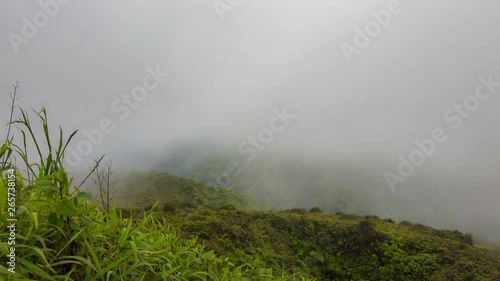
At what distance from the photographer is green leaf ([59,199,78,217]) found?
163 cm

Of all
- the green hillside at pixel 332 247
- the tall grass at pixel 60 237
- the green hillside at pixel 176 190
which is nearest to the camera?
the tall grass at pixel 60 237

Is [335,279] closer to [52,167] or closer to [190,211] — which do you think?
[190,211]

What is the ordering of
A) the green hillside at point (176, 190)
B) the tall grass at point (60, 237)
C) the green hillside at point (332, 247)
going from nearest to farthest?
the tall grass at point (60, 237)
the green hillside at point (332, 247)
the green hillside at point (176, 190)

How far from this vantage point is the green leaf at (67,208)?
163 centimetres

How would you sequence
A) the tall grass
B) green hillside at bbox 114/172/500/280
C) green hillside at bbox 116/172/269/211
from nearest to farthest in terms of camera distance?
the tall grass < green hillside at bbox 114/172/500/280 < green hillside at bbox 116/172/269/211

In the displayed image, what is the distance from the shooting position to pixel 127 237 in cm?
197

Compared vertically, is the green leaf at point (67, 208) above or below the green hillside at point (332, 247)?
above

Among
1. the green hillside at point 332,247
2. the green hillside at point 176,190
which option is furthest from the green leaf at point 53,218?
the green hillside at point 176,190

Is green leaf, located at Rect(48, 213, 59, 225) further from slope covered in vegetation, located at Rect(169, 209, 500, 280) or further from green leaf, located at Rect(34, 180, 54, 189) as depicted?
slope covered in vegetation, located at Rect(169, 209, 500, 280)

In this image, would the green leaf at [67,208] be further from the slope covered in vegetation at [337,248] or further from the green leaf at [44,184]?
the slope covered in vegetation at [337,248]

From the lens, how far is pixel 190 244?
2916mm

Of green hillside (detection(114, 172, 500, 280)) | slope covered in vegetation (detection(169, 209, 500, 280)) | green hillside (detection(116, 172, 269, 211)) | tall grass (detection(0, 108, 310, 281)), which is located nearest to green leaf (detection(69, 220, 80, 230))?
tall grass (detection(0, 108, 310, 281))

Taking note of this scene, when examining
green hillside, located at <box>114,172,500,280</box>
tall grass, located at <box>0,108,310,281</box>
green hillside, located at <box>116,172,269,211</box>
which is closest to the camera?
tall grass, located at <box>0,108,310,281</box>

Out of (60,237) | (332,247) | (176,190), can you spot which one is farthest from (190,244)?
(176,190)
